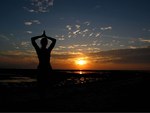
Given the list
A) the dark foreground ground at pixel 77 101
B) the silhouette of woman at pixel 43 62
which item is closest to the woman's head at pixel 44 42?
the silhouette of woman at pixel 43 62

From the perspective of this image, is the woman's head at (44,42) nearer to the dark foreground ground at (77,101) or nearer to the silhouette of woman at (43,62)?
the silhouette of woman at (43,62)

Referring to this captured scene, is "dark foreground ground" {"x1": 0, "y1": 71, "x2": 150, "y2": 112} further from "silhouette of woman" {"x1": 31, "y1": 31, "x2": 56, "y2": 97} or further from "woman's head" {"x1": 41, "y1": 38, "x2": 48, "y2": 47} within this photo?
"woman's head" {"x1": 41, "y1": 38, "x2": 48, "y2": 47}


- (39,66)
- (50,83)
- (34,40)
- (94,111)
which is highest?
(34,40)

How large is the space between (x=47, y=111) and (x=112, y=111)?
214 centimetres

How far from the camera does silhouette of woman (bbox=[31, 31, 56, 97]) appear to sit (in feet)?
28.7

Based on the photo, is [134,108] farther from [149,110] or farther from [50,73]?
[50,73]

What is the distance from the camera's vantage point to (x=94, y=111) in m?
7.56

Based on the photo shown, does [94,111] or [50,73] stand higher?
[50,73]

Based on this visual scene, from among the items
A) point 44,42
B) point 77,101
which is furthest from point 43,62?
point 77,101

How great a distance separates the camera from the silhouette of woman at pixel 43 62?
8758 mm

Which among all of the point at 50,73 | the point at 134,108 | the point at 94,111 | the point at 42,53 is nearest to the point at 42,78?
the point at 50,73

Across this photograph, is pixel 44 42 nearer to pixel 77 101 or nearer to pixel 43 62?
pixel 43 62

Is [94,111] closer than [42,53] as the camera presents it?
Yes

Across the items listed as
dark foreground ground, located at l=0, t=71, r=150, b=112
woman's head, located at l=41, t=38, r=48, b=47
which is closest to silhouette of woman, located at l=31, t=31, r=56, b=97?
woman's head, located at l=41, t=38, r=48, b=47
